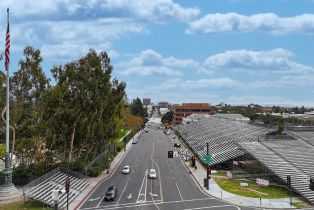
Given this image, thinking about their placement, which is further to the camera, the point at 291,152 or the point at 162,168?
the point at 162,168

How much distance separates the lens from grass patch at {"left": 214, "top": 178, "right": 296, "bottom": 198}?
198 ft

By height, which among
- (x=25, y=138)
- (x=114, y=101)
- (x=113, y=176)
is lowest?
(x=113, y=176)

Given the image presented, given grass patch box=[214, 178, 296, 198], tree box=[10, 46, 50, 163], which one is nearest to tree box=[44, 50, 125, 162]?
tree box=[10, 46, 50, 163]

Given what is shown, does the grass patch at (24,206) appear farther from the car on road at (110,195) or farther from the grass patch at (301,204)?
the grass patch at (301,204)

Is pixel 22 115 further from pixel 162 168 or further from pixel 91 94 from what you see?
pixel 162 168

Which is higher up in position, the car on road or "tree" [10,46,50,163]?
"tree" [10,46,50,163]

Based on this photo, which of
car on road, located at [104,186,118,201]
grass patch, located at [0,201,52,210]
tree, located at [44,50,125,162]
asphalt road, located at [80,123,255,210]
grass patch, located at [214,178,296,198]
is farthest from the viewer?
tree, located at [44,50,125,162]

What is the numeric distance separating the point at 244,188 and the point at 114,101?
29452mm

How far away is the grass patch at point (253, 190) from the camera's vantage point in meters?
60.4

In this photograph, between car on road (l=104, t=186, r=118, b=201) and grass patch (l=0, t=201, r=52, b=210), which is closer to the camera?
grass patch (l=0, t=201, r=52, b=210)

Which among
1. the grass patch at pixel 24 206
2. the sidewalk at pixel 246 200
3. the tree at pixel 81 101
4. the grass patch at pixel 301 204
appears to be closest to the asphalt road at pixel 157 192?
the sidewalk at pixel 246 200

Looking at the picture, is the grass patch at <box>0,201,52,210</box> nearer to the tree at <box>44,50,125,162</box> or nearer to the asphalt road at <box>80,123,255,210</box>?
the asphalt road at <box>80,123,255,210</box>

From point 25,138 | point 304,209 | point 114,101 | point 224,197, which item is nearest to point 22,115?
point 25,138

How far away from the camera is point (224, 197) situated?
5897cm
